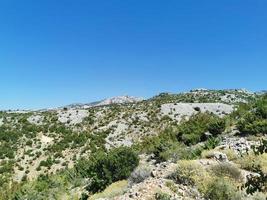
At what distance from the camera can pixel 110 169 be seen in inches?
1104

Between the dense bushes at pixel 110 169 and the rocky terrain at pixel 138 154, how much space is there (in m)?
0.06

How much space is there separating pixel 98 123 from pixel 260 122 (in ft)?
115

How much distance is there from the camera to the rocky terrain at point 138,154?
58.8 feet

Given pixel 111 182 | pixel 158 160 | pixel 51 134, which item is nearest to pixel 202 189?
pixel 111 182

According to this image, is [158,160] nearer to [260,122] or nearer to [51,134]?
[260,122]

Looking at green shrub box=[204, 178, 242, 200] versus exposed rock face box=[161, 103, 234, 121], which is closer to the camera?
green shrub box=[204, 178, 242, 200]

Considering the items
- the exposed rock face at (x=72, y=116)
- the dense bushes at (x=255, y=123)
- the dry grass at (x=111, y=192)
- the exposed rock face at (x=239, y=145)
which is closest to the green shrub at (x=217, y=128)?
the dense bushes at (x=255, y=123)

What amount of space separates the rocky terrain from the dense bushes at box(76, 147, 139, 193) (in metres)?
0.06

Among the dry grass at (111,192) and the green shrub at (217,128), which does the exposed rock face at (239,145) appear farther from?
the dry grass at (111,192)

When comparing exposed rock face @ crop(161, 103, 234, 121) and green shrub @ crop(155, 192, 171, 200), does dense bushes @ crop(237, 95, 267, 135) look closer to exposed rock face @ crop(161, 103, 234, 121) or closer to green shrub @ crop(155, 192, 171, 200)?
green shrub @ crop(155, 192, 171, 200)

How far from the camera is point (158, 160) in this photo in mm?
30844

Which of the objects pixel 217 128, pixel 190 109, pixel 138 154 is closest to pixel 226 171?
pixel 217 128

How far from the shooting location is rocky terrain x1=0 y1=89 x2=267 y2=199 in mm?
17922

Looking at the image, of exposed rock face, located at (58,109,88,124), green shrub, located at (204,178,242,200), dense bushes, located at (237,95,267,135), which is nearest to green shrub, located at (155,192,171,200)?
green shrub, located at (204,178,242,200)
